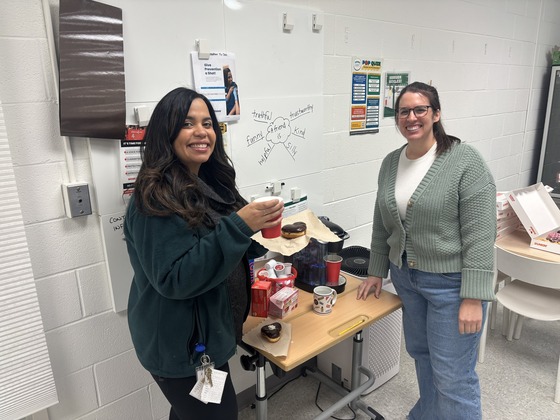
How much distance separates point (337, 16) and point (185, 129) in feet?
4.55

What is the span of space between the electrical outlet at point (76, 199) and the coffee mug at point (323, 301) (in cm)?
95

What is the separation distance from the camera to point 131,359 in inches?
Result: 69.2

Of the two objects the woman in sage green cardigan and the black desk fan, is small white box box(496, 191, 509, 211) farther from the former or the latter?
the woman in sage green cardigan

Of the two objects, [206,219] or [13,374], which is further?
[13,374]

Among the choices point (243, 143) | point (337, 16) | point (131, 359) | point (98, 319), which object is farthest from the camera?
point (337, 16)

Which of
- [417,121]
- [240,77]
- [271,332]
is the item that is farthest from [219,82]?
[271,332]

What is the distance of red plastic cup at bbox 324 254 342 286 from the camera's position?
188cm

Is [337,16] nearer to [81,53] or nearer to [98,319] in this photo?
[81,53]

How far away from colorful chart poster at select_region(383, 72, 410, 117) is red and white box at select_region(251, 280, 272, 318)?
1.48 meters

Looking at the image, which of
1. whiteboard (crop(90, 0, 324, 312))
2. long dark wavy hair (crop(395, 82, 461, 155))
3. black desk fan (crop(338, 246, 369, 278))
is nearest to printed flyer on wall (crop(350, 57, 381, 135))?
whiteboard (crop(90, 0, 324, 312))

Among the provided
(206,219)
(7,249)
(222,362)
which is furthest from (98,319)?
(206,219)

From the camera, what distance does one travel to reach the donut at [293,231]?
158cm

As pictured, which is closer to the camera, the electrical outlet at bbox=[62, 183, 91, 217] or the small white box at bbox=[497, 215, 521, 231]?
the electrical outlet at bbox=[62, 183, 91, 217]

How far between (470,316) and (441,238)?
31 centimetres
